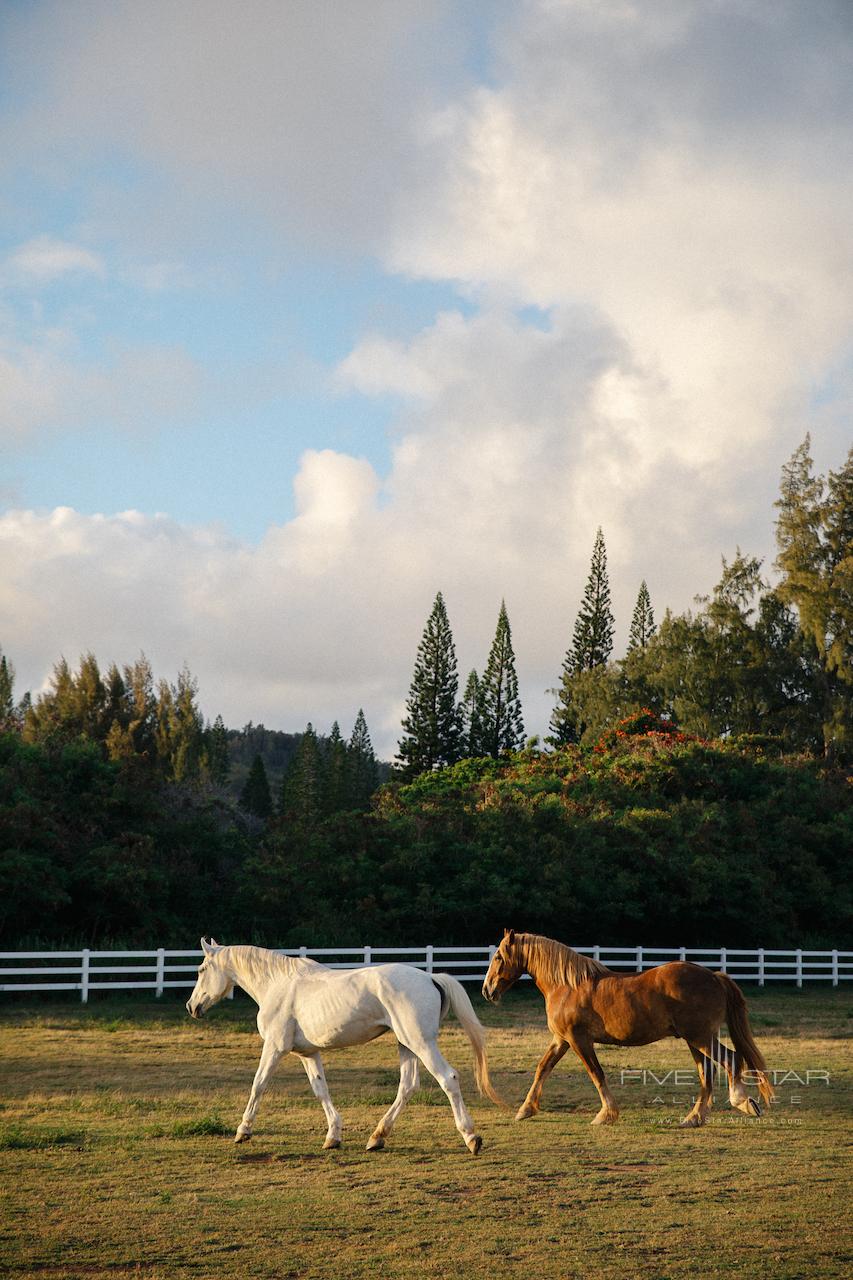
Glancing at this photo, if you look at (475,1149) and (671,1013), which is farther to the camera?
(671,1013)

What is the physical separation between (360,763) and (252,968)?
60874 millimetres

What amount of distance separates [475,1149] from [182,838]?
17.7 meters

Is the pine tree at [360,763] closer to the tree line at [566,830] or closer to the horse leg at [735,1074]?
the tree line at [566,830]

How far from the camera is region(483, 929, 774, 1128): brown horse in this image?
898 centimetres

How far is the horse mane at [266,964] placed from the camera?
880cm

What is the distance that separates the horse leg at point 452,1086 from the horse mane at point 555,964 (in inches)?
70.0

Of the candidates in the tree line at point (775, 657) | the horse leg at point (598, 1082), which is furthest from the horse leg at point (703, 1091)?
the tree line at point (775, 657)

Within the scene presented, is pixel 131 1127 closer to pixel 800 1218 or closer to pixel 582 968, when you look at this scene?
pixel 582 968

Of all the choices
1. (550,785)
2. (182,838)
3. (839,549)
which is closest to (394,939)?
(182,838)

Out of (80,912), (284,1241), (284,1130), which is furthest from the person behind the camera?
(80,912)

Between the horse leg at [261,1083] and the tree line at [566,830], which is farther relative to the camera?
the tree line at [566,830]

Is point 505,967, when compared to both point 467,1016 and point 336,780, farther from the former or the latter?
point 336,780

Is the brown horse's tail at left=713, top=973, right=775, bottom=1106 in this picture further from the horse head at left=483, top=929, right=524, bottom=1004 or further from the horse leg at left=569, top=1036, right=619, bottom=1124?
the horse head at left=483, top=929, right=524, bottom=1004

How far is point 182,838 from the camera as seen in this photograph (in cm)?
2458
